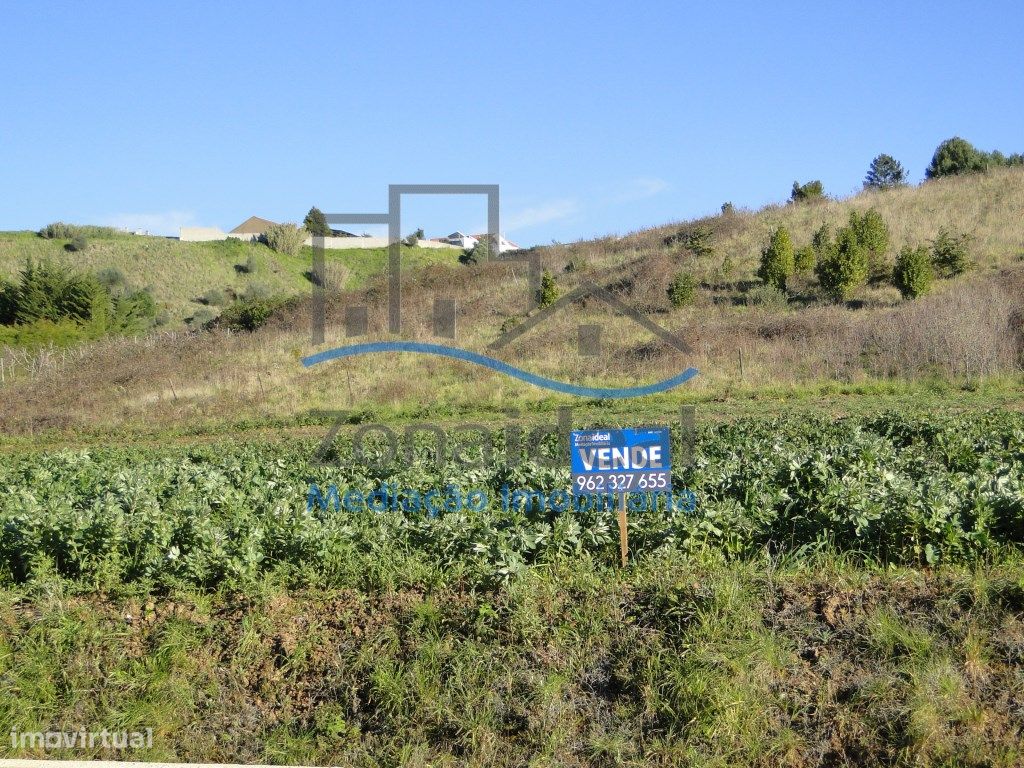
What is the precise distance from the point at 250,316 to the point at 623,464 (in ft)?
83.8

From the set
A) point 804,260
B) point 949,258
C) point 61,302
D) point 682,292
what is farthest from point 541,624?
point 61,302

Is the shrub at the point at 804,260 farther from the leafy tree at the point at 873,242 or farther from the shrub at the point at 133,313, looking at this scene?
the shrub at the point at 133,313

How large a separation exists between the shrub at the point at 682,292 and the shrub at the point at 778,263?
2473mm

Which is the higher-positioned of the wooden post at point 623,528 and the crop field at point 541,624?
the wooden post at point 623,528

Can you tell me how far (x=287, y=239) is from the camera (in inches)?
2190

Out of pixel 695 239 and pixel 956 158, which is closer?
pixel 695 239

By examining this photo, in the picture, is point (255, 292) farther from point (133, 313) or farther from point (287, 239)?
point (287, 239)

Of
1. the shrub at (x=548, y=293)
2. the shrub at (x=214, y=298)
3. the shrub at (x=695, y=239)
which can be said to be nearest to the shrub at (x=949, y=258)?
the shrub at (x=695, y=239)

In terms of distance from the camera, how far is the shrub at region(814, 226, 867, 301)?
25.6 metres

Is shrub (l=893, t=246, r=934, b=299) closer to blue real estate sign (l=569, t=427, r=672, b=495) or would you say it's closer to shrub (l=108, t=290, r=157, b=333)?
blue real estate sign (l=569, t=427, r=672, b=495)

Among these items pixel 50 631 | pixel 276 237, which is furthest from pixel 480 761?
pixel 276 237

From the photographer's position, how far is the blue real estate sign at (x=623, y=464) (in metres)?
5.64

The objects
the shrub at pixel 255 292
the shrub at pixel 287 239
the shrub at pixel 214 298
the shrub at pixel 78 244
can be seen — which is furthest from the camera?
the shrub at pixel 287 239

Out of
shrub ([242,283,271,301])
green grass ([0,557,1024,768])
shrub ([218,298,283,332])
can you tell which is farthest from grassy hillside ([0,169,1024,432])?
shrub ([242,283,271,301])
